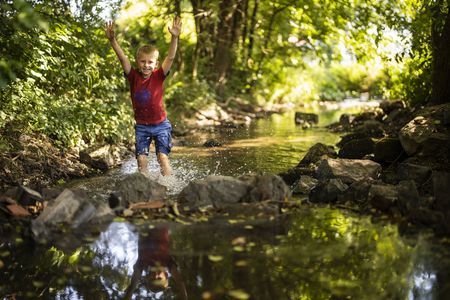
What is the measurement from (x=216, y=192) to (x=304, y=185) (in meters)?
1.45

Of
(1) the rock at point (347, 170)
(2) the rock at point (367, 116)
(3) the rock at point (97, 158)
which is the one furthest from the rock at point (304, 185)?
(2) the rock at point (367, 116)

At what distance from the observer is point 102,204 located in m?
4.82

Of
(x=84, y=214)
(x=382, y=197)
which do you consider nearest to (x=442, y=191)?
(x=382, y=197)

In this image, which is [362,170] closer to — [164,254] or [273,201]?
[273,201]

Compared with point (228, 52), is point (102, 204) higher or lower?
lower

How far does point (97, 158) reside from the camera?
26.0 feet

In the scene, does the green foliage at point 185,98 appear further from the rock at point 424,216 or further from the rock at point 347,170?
the rock at point 424,216

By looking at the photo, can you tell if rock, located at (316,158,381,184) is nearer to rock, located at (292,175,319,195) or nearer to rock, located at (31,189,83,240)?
rock, located at (292,175,319,195)

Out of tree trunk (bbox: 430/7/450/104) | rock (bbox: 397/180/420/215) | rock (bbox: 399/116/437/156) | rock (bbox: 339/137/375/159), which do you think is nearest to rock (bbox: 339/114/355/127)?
tree trunk (bbox: 430/7/450/104)

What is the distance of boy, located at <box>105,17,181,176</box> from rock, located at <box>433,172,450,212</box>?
353 centimetres

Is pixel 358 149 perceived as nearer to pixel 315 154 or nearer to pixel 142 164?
pixel 315 154

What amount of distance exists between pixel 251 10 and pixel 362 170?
16447mm

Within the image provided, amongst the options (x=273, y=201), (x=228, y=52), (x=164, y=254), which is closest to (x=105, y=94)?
(x=273, y=201)

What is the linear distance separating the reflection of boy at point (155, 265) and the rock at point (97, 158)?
3.69 meters
